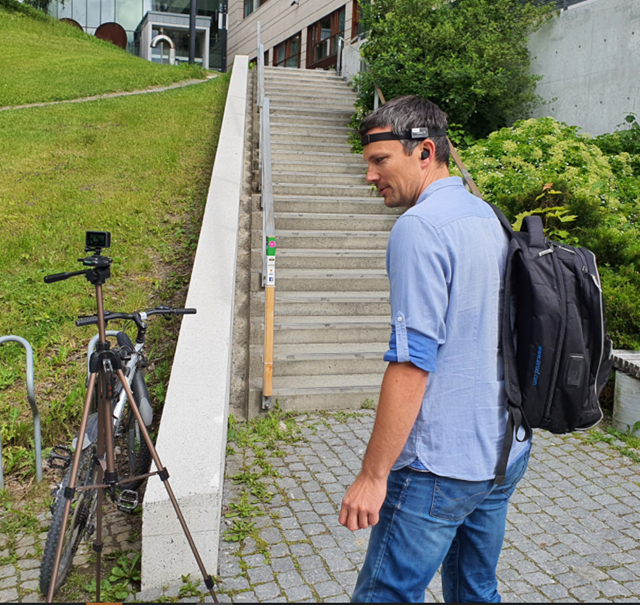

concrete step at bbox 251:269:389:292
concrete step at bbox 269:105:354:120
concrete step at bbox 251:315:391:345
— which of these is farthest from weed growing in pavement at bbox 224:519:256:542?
concrete step at bbox 269:105:354:120

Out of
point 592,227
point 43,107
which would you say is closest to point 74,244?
point 592,227

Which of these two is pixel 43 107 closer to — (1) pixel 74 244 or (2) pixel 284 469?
(1) pixel 74 244

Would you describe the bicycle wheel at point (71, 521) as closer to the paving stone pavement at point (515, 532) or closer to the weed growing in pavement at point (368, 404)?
the paving stone pavement at point (515, 532)

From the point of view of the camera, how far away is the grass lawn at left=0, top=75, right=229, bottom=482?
479 cm

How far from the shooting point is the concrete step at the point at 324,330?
230 inches

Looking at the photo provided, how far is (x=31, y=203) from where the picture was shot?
8047 millimetres

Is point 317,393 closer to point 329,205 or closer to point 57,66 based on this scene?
point 329,205

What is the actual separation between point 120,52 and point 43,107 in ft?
44.6

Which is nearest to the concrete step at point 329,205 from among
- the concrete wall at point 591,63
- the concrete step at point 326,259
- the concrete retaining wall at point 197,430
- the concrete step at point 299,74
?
the concrete step at point 326,259

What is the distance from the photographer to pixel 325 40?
68.1 feet

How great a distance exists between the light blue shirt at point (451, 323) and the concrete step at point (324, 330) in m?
4.11

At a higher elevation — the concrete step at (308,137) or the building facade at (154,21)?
the building facade at (154,21)

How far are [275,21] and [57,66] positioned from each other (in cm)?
1029

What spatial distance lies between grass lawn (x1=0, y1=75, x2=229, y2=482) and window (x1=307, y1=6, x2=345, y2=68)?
26.8ft
